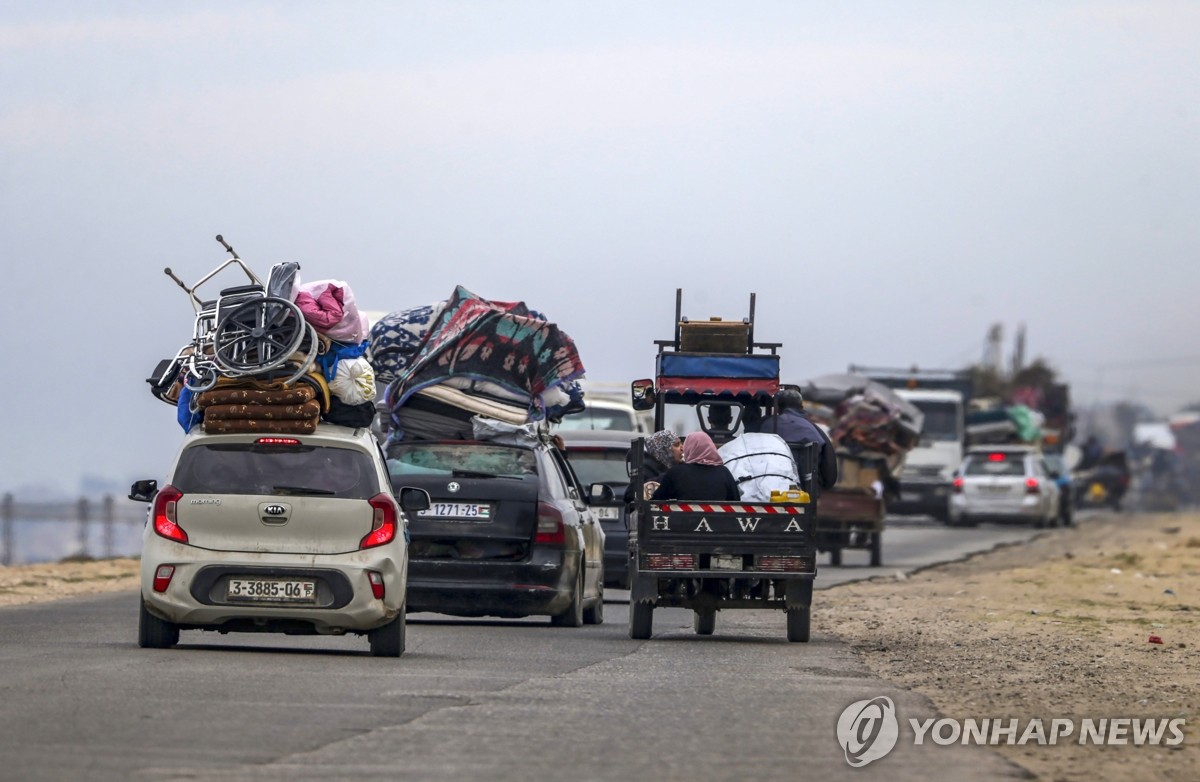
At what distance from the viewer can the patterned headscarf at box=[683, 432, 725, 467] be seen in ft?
55.1

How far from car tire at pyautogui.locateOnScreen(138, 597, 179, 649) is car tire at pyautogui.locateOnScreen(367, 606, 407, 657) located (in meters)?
1.29

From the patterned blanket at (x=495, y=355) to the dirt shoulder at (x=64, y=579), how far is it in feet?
16.1

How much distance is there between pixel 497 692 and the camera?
39.2ft

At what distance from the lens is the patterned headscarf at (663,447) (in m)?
17.4

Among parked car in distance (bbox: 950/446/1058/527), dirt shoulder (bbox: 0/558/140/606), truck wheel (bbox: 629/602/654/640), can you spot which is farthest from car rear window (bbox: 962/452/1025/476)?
truck wheel (bbox: 629/602/654/640)

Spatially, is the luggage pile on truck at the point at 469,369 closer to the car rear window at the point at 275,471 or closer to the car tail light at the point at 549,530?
the car tail light at the point at 549,530

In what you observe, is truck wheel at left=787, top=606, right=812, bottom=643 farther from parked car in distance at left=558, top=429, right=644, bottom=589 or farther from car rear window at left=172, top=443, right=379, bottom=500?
parked car in distance at left=558, top=429, right=644, bottom=589

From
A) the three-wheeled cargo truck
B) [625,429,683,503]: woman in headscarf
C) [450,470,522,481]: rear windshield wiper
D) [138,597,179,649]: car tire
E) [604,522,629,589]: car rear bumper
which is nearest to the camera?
[138,597,179,649]: car tire

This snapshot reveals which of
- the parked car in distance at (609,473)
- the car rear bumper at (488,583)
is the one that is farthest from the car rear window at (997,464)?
the car rear bumper at (488,583)

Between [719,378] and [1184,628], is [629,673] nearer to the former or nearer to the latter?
[719,378]

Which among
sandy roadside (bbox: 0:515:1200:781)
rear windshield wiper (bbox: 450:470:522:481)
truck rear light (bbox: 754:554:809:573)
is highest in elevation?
rear windshield wiper (bbox: 450:470:522:481)

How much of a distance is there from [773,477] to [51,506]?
89.0ft

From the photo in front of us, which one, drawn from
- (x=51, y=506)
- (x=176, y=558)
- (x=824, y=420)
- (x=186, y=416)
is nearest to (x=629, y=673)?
(x=176, y=558)

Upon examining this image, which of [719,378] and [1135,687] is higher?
[719,378]
